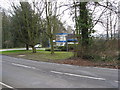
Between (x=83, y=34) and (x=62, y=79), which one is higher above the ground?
(x=83, y=34)

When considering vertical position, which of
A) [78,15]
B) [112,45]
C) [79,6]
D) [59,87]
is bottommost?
[59,87]

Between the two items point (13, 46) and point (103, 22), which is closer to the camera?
point (103, 22)

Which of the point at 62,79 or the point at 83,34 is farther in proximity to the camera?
the point at 83,34

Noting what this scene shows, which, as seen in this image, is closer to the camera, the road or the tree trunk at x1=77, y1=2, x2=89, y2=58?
the road

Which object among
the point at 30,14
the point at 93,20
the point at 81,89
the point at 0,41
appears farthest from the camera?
the point at 0,41

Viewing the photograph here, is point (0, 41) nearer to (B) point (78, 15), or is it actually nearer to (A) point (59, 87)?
(B) point (78, 15)

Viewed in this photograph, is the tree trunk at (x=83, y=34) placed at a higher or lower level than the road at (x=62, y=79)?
higher

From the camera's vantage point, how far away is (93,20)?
554 inches

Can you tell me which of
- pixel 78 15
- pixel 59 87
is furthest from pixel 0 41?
pixel 59 87

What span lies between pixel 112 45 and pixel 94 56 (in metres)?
2.14

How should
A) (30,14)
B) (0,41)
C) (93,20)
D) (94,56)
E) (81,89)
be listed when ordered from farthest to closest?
(0,41)
(30,14)
(93,20)
(94,56)
(81,89)

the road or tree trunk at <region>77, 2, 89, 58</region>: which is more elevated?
tree trunk at <region>77, 2, 89, 58</region>

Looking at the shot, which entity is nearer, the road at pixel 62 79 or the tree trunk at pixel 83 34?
the road at pixel 62 79

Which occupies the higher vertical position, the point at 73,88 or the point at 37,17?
the point at 37,17
